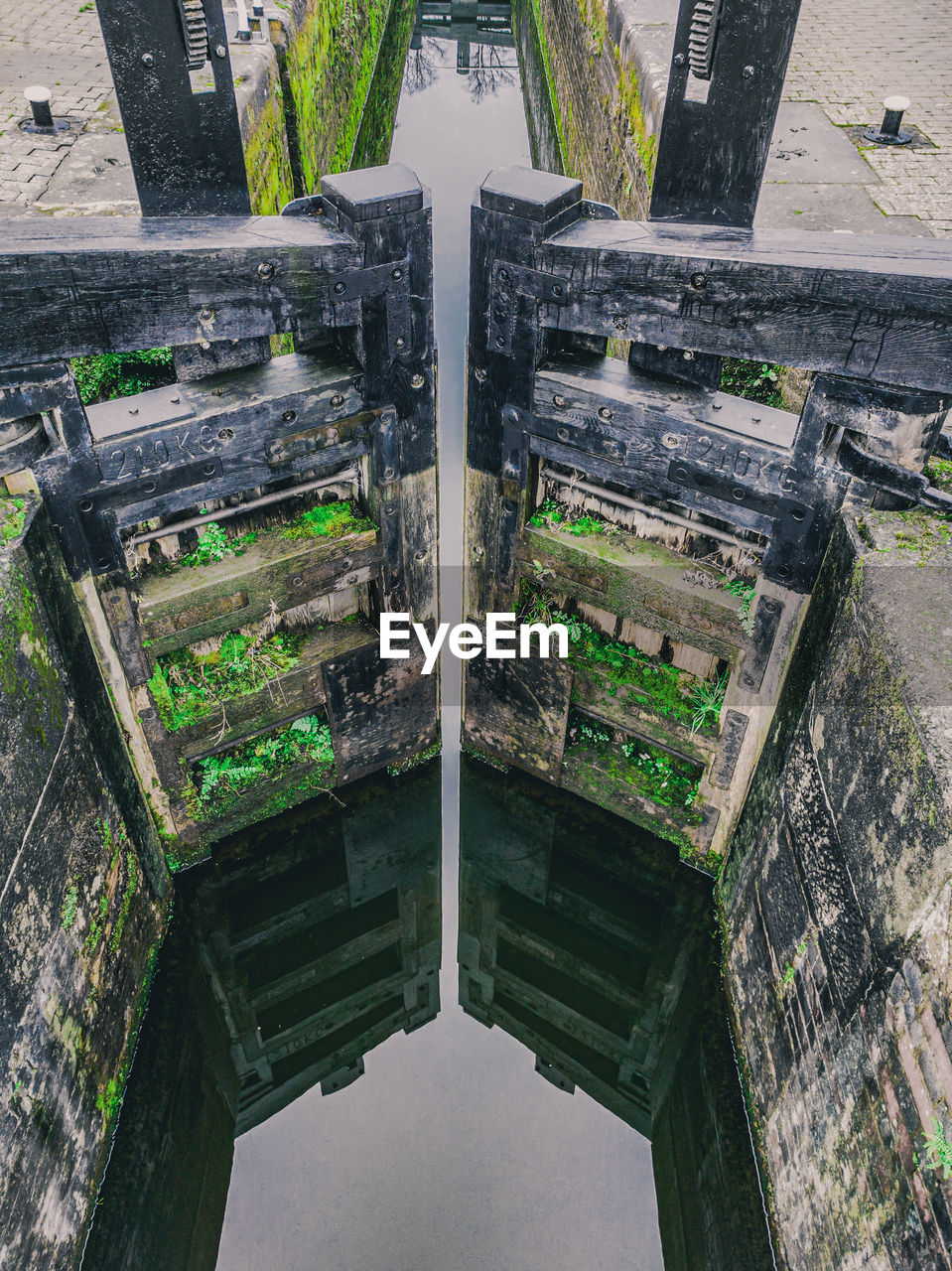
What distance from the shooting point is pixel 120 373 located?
238 inches

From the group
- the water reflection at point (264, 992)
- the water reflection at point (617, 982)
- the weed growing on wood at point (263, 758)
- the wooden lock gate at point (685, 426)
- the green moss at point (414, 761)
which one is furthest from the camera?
the green moss at point (414, 761)

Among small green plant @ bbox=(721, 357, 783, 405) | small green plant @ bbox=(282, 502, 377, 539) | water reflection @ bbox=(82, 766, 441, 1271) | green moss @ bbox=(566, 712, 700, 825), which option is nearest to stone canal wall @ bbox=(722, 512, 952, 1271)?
green moss @ bbox=(566, 712, 700, 825)

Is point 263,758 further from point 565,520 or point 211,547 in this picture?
point 565,520

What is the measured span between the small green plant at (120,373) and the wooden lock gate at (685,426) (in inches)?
85.3

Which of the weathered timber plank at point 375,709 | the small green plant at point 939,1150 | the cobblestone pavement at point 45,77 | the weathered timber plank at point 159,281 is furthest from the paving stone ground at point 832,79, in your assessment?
the small green plant at point 939,1150

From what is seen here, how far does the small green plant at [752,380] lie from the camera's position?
6.41 metres

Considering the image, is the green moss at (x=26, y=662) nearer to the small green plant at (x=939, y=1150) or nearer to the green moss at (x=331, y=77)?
the small green plant at (x=939, y=1150)

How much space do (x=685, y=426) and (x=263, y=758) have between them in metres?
3.59

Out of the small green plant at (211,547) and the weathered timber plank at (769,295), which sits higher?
the weathered timber plank at (769,295)

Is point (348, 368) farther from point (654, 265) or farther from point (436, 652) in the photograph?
point (436, 652)

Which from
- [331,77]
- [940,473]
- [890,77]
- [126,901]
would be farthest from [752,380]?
[331,77]

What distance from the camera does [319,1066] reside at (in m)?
6.18

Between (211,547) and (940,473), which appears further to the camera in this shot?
(211,547)

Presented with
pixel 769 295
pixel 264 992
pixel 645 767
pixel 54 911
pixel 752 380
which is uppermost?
pixel 769 295
